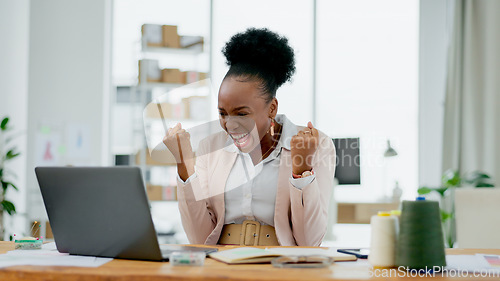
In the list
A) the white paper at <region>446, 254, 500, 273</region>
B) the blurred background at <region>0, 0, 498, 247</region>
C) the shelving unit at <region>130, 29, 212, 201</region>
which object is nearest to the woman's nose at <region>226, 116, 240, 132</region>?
the white paper at <region>446, 254, 500, 273</region>

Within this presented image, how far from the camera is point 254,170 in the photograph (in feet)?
5.54

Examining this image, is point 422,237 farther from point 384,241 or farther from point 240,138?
point 240,138

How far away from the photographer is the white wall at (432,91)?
4.95 metres

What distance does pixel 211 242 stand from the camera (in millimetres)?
1649

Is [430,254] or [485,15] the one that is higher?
[485,15]

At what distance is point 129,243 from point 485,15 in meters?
3.95

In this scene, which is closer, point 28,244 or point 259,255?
point 259,255

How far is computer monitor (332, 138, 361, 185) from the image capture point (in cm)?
325

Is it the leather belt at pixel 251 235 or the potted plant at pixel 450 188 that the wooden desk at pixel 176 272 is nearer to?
the leather belt at pixel 251 235

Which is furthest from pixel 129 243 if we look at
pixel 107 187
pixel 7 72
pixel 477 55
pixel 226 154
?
pixel 477 55

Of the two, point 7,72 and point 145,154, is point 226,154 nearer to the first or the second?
point 7,72

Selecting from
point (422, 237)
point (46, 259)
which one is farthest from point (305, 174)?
point (46, 259)

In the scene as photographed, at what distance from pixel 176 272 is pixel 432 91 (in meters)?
4.57

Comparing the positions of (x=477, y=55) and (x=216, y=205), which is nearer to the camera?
(x=216, y=205)
